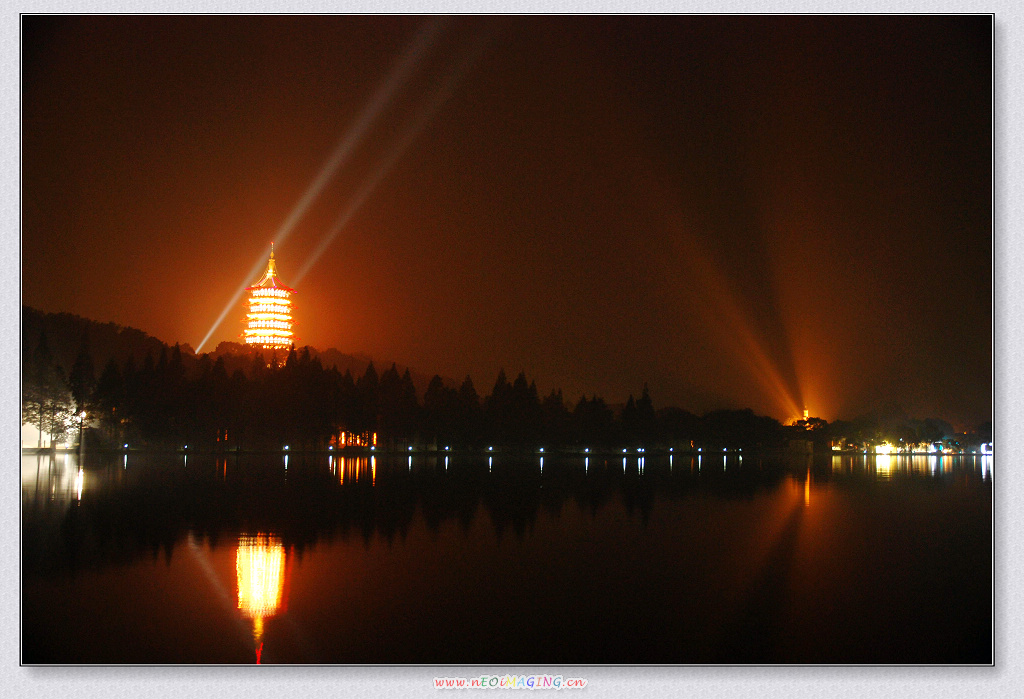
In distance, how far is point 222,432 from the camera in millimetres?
54500

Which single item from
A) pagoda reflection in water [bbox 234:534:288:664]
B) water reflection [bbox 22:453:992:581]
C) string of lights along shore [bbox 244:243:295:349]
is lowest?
water reflection [bbox 22:453:992:581]

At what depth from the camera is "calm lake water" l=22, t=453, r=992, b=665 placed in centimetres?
860

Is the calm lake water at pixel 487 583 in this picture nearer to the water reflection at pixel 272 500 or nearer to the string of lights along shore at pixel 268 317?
the water reflection at pixel 272 500

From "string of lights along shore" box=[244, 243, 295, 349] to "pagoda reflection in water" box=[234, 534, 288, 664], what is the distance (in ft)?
274

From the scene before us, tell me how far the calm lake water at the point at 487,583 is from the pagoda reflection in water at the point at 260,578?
0.11ft

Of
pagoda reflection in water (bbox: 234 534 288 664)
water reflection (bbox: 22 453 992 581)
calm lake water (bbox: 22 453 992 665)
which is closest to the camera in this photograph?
calm lake water (bbox: 22 453 992 665)

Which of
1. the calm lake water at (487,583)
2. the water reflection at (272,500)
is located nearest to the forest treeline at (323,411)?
the water reflection at (272,500)

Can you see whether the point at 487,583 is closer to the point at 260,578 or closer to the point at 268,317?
the point at 260,578

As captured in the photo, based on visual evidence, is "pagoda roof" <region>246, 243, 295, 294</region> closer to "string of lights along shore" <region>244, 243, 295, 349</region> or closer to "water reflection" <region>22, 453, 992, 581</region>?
"string of lights along shore" <region>244, 243, 295, 349</region>

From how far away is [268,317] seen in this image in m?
94.8

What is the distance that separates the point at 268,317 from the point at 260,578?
88.4 meters

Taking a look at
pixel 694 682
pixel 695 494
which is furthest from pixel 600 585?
pixel 695 494

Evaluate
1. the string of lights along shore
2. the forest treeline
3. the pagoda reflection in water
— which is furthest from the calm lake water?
the string of lights along shore

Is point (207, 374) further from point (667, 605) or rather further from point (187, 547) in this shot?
point (667, 605)
